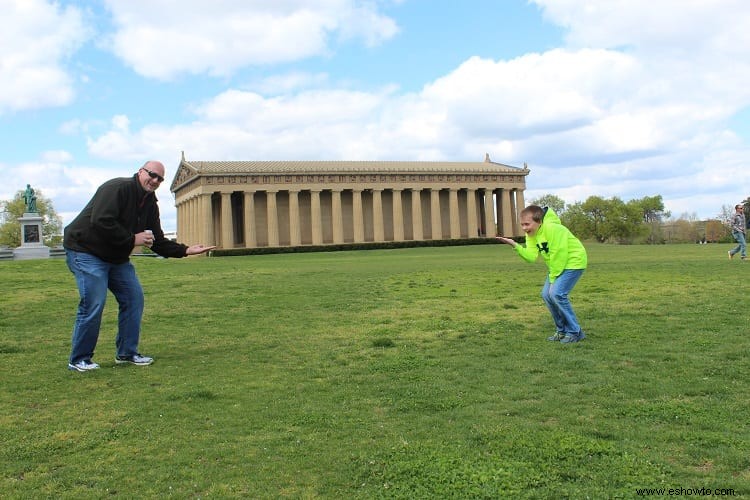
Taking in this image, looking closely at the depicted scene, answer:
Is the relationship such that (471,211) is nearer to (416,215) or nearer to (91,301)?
(416,215)

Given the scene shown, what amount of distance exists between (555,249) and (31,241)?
52.3 meters

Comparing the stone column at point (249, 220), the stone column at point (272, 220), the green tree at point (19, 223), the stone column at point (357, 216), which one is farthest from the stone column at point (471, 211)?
the green tree at point (19, 223)

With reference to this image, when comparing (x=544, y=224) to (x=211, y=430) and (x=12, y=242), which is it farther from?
(x=12, y=242)

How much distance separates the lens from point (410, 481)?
4.43m

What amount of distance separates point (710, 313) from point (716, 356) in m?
4.02

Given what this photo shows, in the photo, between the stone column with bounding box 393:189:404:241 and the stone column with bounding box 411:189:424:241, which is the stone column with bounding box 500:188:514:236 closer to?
the stone column with bounding box 411:189:424:241

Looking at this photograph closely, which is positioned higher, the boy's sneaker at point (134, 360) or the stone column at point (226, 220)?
the stone column at point (226, 220)

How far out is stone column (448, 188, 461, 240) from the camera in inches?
3236

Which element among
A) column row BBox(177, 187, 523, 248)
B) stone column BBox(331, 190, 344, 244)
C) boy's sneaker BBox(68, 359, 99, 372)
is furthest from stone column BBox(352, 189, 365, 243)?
boy's sneaker BBox(68, 359, 99, 372)

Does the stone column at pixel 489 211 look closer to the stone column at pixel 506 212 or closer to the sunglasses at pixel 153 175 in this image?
the stone column at pixel 506 212

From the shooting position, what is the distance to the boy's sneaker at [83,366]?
809cm

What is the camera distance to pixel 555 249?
9.75 metres

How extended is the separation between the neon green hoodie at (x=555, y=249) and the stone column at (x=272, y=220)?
64.5m

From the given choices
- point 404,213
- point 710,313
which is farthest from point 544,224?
point 404,213
